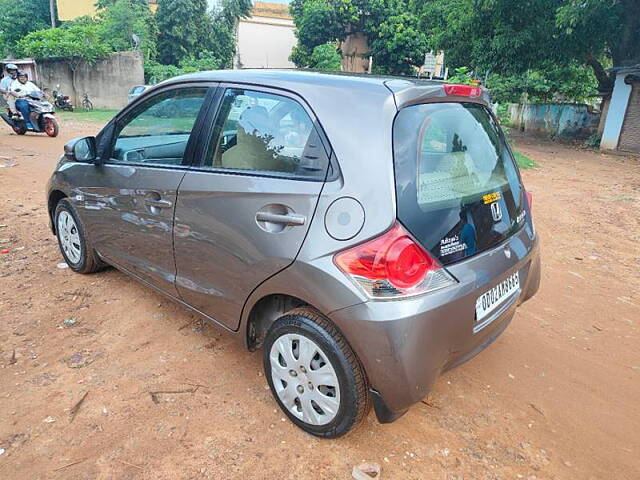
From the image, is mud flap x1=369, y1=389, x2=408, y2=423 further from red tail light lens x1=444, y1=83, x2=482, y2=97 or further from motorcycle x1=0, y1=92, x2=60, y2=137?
motorcycle x1=0, y1=92, x2=60, y2=137

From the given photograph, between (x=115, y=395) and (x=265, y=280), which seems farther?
(x=115, y=395)

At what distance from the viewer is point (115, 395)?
249cm

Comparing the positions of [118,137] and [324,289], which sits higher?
[118,137]

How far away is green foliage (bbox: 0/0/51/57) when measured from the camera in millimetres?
28719

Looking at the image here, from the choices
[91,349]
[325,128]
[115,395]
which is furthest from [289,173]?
[91,349]

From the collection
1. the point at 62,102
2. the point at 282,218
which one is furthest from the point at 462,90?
the point at 62,102

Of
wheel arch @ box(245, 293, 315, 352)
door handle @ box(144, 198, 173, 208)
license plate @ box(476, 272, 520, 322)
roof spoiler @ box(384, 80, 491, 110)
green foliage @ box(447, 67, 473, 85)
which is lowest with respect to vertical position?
wheel arch @ box(245, 293, 315, 352)

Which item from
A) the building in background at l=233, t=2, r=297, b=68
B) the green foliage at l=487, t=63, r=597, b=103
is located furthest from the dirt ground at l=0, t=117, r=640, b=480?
the building in background at l=233, t=2, r=297, b=68

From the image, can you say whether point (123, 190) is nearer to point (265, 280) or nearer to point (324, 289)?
point (265, 280)

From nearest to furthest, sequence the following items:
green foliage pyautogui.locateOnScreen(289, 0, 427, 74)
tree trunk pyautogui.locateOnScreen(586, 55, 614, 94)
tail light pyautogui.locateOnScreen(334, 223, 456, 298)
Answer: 1. tail light pyautogui.locateOnScreen(334, 223, 456, 298)
2. tree trunk pyautogui.locateOnScreen(586, 55, 614, 94)
3. green foliage pyautogui.locateOnScreen(289, 0, 427, 74)

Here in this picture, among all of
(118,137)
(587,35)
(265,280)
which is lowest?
(265,280)

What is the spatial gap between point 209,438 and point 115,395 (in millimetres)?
651

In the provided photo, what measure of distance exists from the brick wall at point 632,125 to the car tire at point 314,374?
16137 mm

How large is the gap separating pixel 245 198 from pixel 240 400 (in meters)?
1.09
